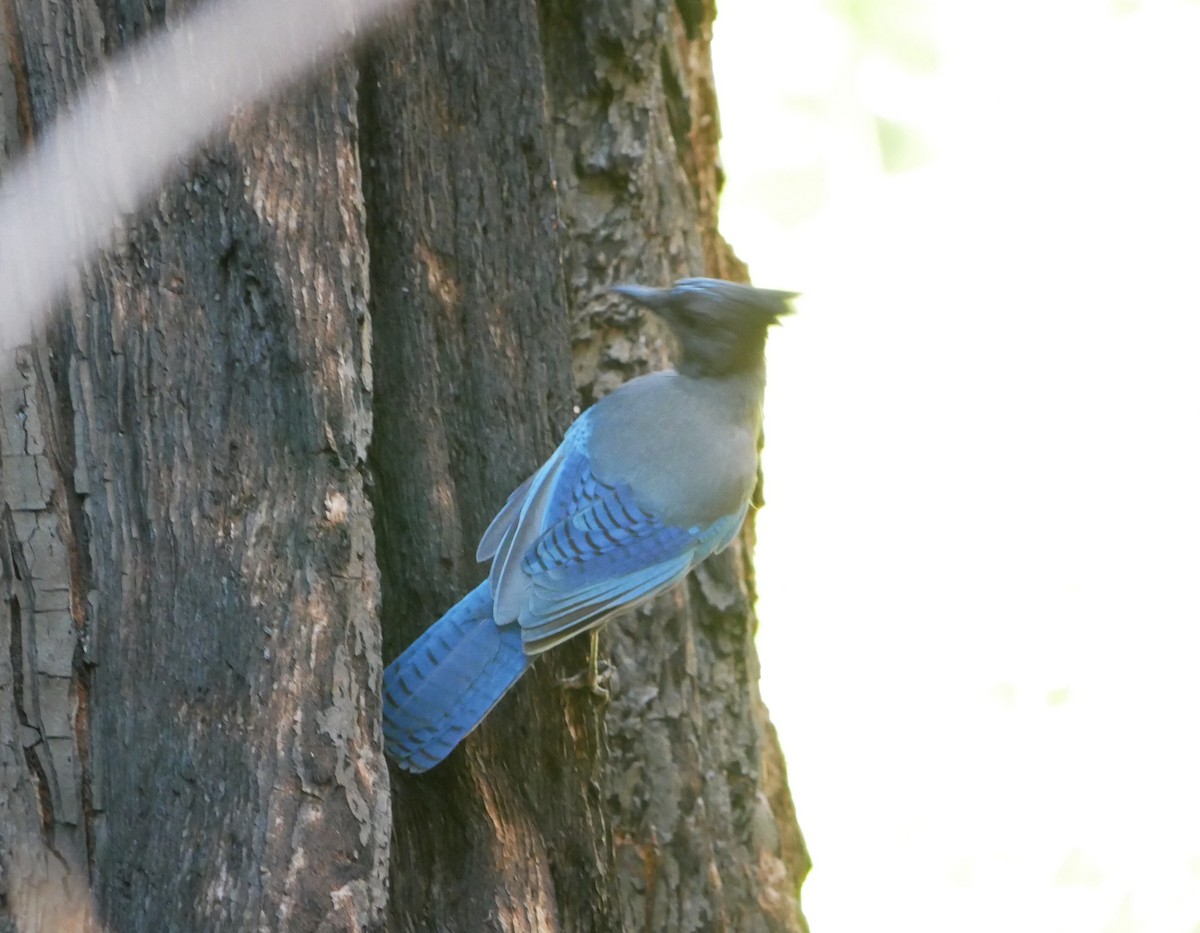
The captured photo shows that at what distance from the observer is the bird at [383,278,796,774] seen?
1.57 m

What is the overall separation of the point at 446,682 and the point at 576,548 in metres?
0.37

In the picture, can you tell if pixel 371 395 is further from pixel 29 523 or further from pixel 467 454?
pixel 29 523

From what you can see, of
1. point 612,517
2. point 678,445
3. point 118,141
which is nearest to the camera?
point 118,141

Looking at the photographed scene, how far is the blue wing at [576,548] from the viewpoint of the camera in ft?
5.54

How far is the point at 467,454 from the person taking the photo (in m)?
1.76

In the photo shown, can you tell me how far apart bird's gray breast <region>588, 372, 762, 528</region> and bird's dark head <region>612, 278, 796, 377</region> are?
0.03m

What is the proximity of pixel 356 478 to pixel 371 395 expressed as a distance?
104 millimetres

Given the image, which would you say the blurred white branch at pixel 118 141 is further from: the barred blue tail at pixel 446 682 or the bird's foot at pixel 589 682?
the bird's foot at pixel 589 682

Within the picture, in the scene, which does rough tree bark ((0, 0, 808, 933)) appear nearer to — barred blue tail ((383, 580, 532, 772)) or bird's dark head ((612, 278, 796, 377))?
barred blue tail ((383, 580, 532, 772))

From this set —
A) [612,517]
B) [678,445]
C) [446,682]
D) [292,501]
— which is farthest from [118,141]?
[678,445]

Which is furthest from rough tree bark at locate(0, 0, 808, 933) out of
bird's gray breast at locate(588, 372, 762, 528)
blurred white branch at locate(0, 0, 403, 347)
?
bird's gray breast at locate(588, 372, 762, 528)

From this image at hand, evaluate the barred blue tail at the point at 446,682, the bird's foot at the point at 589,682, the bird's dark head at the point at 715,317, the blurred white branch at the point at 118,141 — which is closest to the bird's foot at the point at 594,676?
the bird's foot at the point at 589,682

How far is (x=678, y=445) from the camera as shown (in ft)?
6.84

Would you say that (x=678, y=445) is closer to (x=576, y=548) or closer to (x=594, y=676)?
(x=576, y=548)
